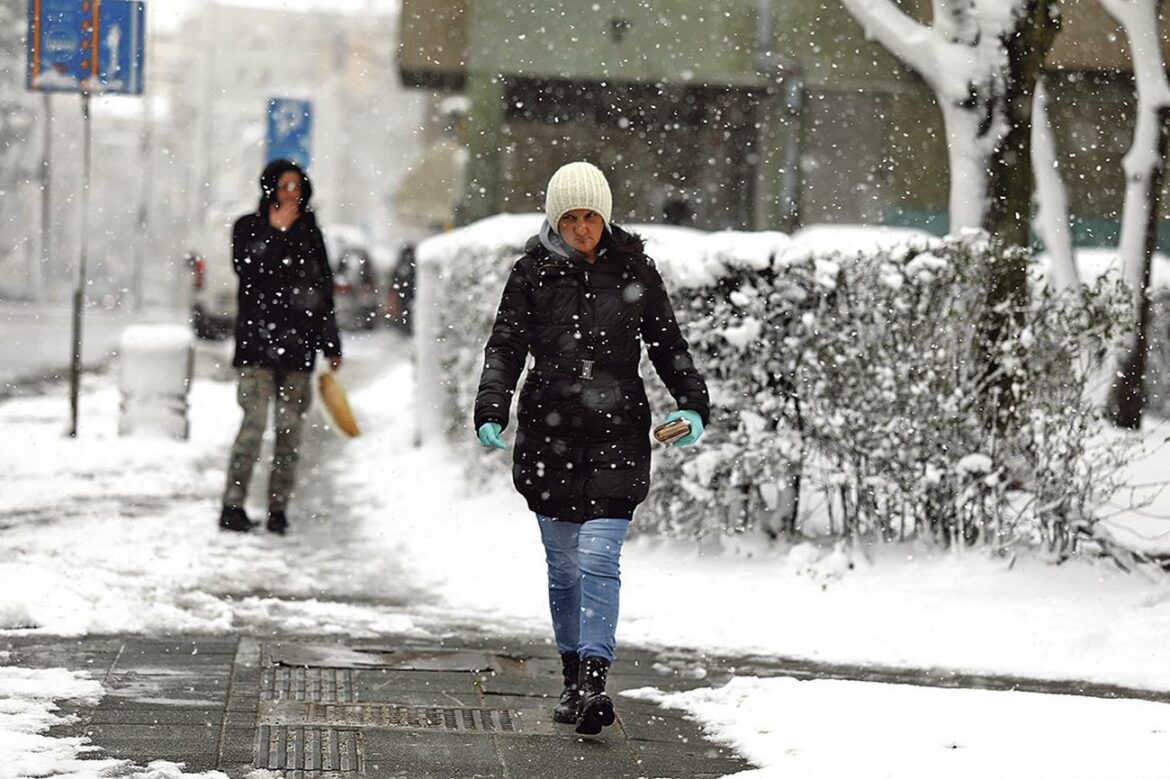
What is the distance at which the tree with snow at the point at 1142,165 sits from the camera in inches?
540

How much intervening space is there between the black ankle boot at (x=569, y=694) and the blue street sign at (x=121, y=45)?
9473mm

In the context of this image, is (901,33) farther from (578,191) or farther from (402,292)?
(402,292)

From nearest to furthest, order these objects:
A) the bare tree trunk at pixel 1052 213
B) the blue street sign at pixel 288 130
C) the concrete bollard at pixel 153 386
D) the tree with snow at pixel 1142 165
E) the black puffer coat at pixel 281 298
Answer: the black puffer coat at pixel 281 298, the tree with snow at pixel 1142 165, the bare tree trunk at pixel 1052 213, the concrete bollard at pixel 153 386, the blue street sign at pixel 288 130

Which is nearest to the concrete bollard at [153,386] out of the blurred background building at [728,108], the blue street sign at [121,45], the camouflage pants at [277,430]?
the blue street sign at [121,45]

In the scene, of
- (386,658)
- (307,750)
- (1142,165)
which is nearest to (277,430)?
(386,658)

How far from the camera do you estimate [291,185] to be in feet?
33.7

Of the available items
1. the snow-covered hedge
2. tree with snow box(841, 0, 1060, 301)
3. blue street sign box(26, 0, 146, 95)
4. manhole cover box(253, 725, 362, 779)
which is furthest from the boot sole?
blue street sign box(26, 0, 146, 95)

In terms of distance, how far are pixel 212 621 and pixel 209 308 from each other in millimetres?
23408

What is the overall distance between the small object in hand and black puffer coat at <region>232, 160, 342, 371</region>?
4.26 m

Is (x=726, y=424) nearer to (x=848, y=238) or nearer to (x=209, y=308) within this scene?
(x=848, y=238)

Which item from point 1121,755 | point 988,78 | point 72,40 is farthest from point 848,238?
point 72,40

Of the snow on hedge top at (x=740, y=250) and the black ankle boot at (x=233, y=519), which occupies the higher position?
the snow on hedge top at (x=740, y=250)

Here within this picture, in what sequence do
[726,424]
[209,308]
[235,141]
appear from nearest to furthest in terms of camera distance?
[726,424] < [209,308] < [235,141]

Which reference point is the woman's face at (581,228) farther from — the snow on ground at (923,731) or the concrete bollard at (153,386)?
the concrete bollard at (153,386)
